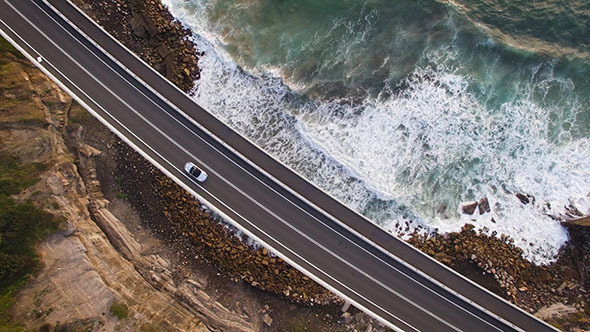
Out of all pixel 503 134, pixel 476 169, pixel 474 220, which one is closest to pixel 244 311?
pixel 474 220

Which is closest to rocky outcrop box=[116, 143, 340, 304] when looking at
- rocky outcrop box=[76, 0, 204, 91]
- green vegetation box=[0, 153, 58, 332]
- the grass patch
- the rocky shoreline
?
the rocky shoreline

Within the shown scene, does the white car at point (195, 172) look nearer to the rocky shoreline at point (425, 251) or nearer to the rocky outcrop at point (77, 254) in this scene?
the rocky shoreline at point (425, 251)

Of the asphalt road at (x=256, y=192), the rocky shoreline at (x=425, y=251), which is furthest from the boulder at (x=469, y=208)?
the asphalt road at (x=256, y=192)

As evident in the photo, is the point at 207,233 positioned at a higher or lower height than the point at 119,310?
higher

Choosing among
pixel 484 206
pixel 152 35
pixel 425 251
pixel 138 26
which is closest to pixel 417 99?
pixel 484 206

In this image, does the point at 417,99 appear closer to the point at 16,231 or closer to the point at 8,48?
the point at 16,231
